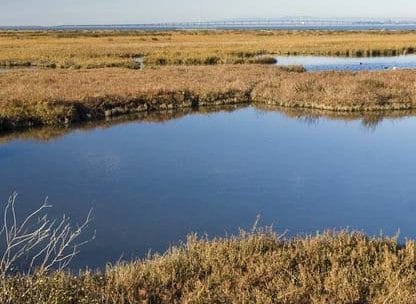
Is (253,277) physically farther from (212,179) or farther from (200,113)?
(200,113)

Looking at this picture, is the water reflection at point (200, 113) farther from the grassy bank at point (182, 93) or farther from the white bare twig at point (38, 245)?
the white bare twig at point (38, 245)

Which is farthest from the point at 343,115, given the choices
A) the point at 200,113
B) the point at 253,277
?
the point at 253,277

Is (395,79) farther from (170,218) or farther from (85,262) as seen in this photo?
(85,262)

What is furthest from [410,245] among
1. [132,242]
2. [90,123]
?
[90,123]

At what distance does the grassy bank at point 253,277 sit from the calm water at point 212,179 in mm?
1797

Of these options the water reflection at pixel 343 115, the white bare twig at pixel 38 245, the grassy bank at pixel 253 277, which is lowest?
the water reflection at pixel 343 115

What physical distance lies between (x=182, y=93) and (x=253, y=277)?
2055 cm

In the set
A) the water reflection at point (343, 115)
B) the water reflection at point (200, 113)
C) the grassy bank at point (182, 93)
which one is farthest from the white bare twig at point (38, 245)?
the water reflection at point (343, 115)

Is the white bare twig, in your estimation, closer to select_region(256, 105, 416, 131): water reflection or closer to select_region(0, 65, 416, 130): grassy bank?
select_region(0, 65, 416, 130): grassy bank

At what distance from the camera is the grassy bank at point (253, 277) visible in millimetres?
6410

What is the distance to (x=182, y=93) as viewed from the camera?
89.0ft

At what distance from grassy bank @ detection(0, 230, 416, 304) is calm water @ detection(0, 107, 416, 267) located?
5.90 feet

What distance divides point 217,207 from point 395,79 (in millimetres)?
21253

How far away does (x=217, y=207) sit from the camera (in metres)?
11.8
